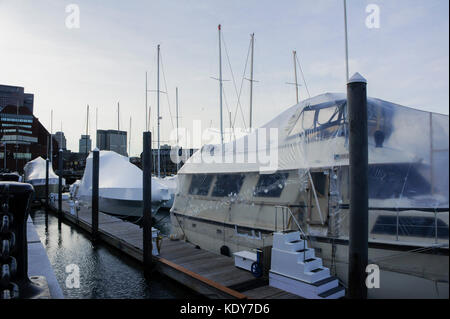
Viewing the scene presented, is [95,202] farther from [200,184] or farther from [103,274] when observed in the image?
[200,184]

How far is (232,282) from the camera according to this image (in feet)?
22.1

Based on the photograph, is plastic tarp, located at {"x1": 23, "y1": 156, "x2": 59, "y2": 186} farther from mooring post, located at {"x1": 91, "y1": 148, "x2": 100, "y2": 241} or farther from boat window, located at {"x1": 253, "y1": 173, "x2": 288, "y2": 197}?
boat window, located at {"x1": 253, "y1": 173, "x2": 288, "y2": 197}

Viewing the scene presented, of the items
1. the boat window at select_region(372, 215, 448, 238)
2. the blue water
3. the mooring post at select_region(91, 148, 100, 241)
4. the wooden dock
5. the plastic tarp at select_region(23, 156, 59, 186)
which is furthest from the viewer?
the plastic tarp at select_region(23, 156, 59, 186)

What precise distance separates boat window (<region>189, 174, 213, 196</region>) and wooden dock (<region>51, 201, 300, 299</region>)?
2023mm

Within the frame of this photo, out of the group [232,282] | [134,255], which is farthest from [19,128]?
[232,282]

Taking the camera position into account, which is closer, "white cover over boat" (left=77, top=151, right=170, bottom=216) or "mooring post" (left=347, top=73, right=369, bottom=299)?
"mooring post" (left=347, top=73, right=369, bottom=299)

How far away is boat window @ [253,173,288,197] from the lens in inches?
321

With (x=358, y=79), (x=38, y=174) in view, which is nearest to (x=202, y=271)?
(x=358, y=79)

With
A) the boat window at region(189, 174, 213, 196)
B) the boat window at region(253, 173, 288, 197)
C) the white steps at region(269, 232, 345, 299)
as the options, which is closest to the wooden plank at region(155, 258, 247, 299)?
the white steps at region(269, 232, 345, 299)

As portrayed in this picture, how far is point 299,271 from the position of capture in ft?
→ 19.2

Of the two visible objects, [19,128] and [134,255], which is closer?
[134,255]
